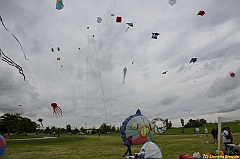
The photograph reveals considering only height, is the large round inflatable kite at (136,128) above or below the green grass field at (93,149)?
above

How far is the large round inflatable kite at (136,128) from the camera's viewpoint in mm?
18531

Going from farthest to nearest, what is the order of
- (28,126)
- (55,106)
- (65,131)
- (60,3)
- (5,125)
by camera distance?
(65,131) < (28,126) < (5,125) < (55,106) < (60,3)

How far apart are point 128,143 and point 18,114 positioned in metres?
58.3

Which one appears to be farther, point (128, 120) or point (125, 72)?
point (128, 120)

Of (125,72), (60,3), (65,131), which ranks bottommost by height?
(65,131)

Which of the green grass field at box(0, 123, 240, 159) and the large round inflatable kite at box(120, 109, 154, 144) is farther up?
the large round inflatable kite at box(120, 109, 154, 144)

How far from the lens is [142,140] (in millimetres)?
19312

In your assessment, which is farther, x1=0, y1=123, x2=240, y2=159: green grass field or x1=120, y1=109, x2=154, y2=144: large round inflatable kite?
x1=120, y1=109, x2=154, y2=144: large round inflatable kite

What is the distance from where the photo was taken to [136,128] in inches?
738

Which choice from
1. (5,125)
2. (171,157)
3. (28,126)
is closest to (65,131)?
(28,126)

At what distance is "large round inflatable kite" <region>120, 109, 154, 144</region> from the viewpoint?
18.5 meters

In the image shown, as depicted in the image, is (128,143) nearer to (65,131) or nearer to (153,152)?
(153,152)

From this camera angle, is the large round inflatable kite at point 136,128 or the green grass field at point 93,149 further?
the large round inflatable kite at point 136,128

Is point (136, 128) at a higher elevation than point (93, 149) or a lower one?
higher
